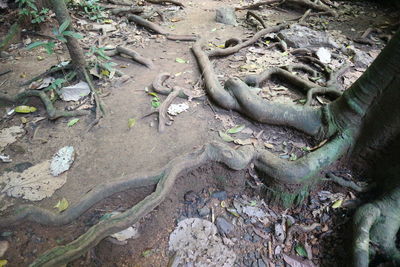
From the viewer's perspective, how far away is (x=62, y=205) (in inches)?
114

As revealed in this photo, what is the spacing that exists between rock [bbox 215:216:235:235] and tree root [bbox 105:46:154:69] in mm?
3155

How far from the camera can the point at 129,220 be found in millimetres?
2625

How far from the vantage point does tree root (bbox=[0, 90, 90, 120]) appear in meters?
3.91

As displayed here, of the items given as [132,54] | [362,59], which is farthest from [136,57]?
[362,59]

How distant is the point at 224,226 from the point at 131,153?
142cm

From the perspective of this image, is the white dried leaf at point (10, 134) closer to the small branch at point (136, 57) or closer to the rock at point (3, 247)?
the rock at point (3, 247)

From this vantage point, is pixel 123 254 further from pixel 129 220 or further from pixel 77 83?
pixel 77 83

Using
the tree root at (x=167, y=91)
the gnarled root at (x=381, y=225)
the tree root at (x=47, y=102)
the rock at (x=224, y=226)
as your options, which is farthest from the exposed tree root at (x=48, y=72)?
the gnarled root at (x=381, y=225)

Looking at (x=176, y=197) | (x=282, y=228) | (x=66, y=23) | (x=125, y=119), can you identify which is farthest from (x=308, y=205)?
(x=66, y=23)

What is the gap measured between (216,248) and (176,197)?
73 centimetres

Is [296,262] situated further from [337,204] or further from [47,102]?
[47,102]

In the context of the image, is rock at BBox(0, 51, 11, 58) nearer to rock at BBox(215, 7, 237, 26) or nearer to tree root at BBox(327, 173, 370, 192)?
rock at BBox(215, 7, 237, 26)

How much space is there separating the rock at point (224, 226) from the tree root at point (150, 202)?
0.62 meters

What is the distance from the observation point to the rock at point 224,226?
3078 millimetres
